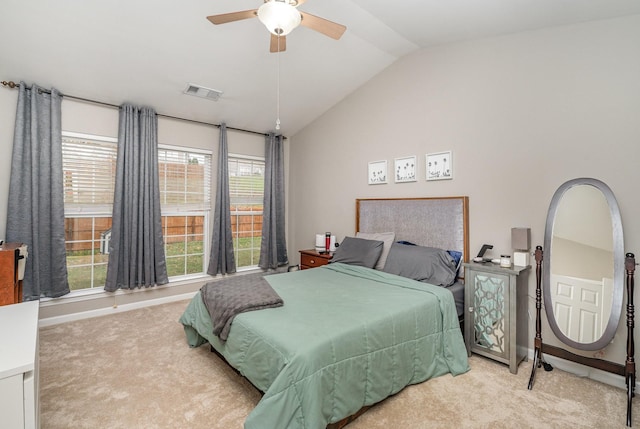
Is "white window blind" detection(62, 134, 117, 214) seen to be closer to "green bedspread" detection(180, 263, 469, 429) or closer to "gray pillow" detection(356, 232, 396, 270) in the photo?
"green bedspread" detection(180, 263, 469, 429)

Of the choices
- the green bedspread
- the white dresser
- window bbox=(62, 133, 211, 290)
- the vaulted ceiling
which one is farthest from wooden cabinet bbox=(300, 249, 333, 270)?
the white dresser

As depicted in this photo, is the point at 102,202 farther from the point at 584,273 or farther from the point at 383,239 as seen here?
the point at 584,273

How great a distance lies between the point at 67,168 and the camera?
345 centimetres

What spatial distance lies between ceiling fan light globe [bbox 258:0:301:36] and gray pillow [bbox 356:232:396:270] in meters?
2.41

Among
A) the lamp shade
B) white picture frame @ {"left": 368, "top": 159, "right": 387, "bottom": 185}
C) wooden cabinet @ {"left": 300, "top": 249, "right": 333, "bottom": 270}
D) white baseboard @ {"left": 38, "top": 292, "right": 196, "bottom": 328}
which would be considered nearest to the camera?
the lamp shade

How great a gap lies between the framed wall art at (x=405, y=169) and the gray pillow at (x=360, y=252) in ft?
2.60

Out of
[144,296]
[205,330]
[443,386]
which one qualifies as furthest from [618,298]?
[144,296]

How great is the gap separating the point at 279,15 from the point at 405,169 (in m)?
2.25

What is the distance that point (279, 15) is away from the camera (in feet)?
5.88

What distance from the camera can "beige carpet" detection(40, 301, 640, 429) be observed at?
6.08ft

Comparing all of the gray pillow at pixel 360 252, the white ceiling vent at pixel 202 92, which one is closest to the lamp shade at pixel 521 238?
the gray pillow at pixel 360 252

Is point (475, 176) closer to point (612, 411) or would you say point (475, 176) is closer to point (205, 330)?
point (612, 411)

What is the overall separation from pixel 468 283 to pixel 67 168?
4343 mm

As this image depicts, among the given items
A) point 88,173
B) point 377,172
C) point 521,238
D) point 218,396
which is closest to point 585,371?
point 521,238
